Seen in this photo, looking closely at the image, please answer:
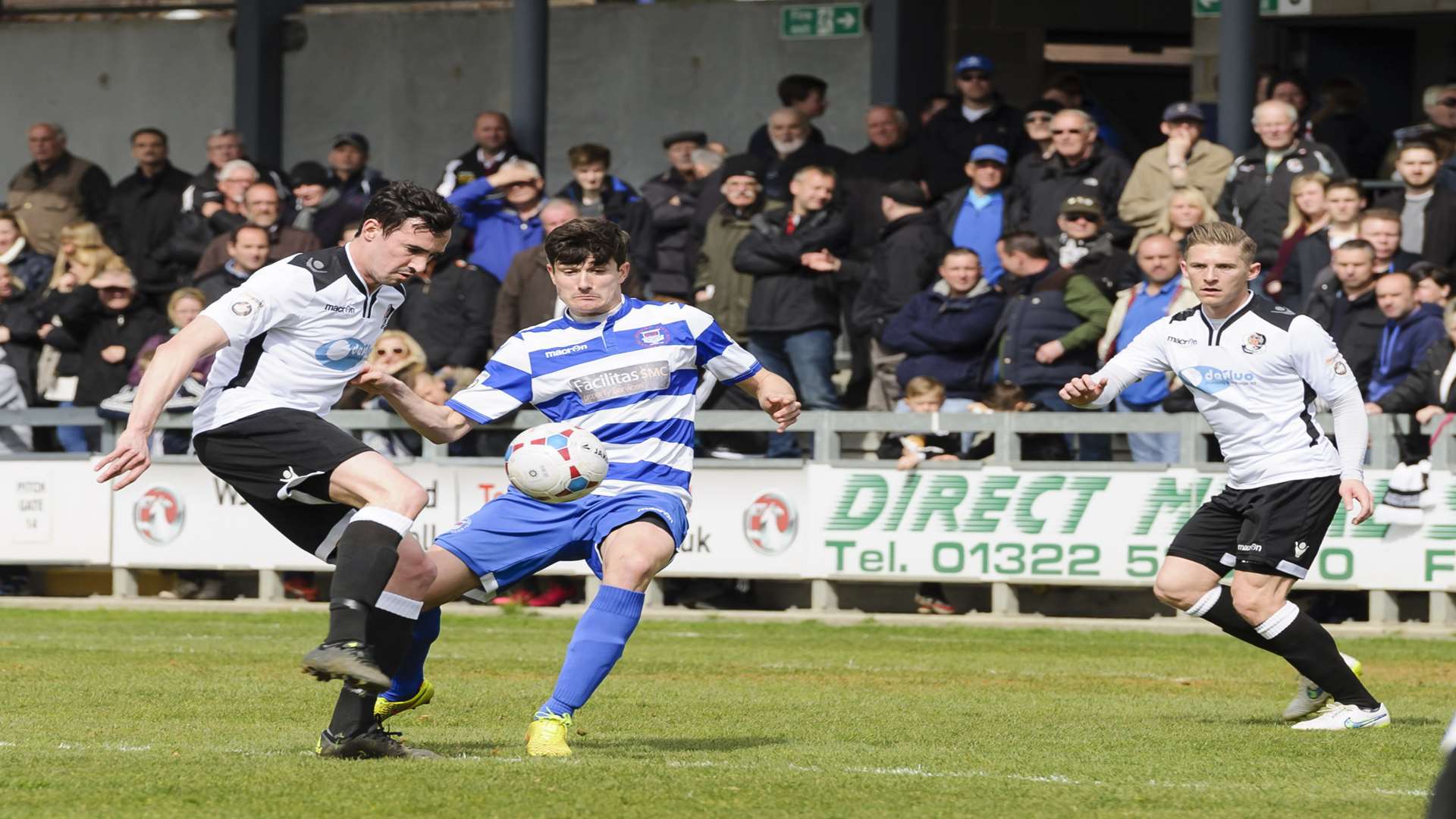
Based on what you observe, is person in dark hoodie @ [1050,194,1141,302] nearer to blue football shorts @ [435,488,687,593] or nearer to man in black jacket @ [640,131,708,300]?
man in black jacket @ [640,131,708,300]

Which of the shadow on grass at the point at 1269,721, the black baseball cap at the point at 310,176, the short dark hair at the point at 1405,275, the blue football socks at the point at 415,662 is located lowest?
the shadow on grass at the point at 1269,721

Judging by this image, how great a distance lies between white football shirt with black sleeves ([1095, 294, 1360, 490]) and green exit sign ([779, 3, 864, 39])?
11.2 m

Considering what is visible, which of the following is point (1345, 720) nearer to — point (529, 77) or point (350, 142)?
point (350, 142)

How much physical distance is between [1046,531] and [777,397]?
21.3ft

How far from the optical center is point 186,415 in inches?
599

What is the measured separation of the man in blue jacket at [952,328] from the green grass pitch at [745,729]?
168 centimetres

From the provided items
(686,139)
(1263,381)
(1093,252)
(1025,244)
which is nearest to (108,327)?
(686,139)

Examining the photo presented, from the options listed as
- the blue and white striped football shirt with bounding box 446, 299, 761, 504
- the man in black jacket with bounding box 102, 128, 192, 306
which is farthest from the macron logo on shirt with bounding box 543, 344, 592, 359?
the man in black jacket with bounding box 102, 128, 192, 306

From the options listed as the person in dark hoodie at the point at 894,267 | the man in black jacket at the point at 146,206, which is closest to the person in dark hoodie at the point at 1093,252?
the person in dark hoodie at the point at 894,267

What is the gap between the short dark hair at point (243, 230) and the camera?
14727 mm

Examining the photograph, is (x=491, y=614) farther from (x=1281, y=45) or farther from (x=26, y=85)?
(x=26, y=85)

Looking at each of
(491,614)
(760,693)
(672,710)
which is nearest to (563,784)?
(672,710)

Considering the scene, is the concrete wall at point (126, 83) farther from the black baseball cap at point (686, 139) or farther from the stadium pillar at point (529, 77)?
the black baseball cap at point (686, 139)

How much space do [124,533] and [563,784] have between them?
9.64 meters
